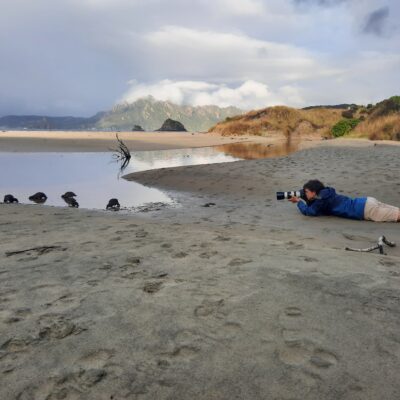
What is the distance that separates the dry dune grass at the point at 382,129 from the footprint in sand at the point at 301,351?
2868 cm

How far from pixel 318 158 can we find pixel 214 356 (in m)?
16.4

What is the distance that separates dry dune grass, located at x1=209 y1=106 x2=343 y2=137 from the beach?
48.4 m

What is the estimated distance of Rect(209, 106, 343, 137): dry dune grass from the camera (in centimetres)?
5209

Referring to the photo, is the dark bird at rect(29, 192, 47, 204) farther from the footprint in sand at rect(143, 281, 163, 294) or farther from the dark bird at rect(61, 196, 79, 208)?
the footprint in sand at rect(143, 281, 163, 294)

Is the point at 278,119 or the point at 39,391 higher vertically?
the point at 278,119

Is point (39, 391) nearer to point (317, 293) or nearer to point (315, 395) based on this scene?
point (315, 395)

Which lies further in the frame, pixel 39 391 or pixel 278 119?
pixel 278 119

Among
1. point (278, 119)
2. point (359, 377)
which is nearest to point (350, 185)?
point (359, 377)

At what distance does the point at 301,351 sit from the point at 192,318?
0.83 metres

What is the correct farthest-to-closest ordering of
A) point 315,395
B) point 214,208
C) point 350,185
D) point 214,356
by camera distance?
point 350,185, point 214,208, point 214,356, point 315,395

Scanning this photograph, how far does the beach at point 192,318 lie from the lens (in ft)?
7.20

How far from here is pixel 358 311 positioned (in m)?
2.92

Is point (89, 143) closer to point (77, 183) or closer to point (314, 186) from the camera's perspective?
point (77, 183)

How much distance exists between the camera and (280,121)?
5388cm
